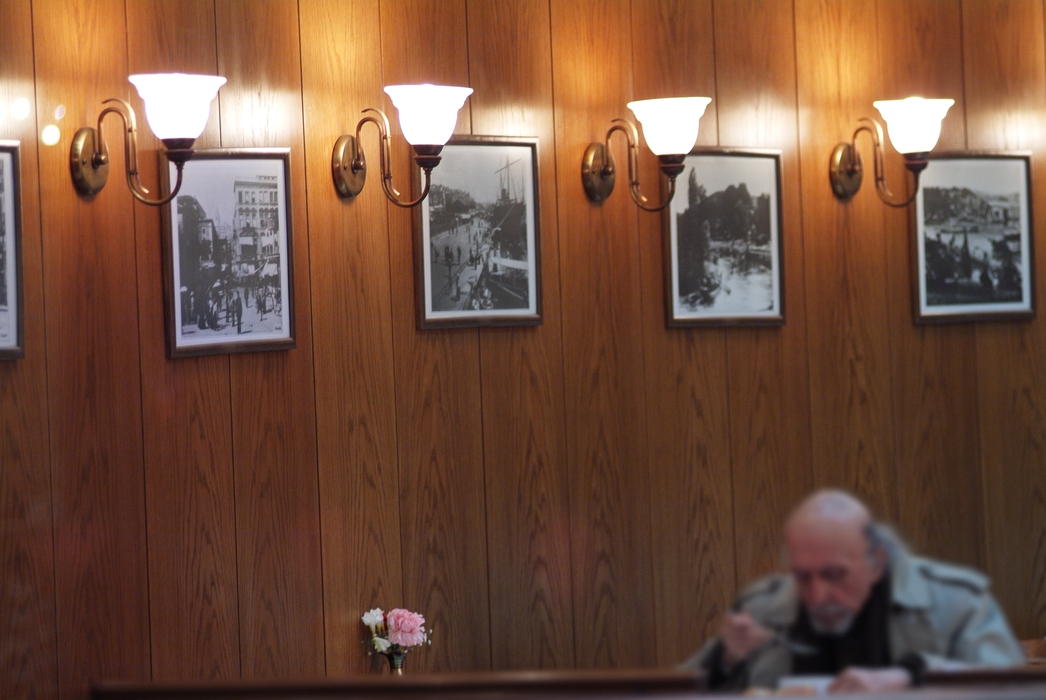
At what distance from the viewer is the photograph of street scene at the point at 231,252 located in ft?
12.2

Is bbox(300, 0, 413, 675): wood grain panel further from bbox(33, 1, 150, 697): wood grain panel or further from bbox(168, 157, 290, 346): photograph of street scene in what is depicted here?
bbox(33, 1, 150, 697): wood grain panel

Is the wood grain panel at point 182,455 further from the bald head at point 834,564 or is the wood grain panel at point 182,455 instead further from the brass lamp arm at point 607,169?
the bald head at point 834,564

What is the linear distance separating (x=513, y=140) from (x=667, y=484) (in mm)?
1301

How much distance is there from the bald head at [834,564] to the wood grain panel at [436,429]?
89.4 inches

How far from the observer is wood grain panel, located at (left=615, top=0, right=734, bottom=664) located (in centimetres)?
461

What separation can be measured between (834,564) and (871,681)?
181 mm

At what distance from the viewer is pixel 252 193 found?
3.87 m

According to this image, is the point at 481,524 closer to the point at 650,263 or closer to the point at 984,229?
the point at 650,263

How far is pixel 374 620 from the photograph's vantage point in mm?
4059

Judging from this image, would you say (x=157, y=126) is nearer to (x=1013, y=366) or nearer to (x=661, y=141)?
(x=661, y=141)

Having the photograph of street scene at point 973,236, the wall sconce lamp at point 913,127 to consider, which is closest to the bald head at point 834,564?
the wall sconce lamp at point 913,127

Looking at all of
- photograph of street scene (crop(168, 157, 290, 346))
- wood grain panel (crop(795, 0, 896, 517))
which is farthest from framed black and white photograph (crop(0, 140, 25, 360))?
wood grain panel (crop(795, 0, 896, 517))

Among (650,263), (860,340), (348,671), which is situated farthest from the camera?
(860,340)

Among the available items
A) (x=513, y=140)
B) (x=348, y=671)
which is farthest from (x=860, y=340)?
(x=348, y=671)
